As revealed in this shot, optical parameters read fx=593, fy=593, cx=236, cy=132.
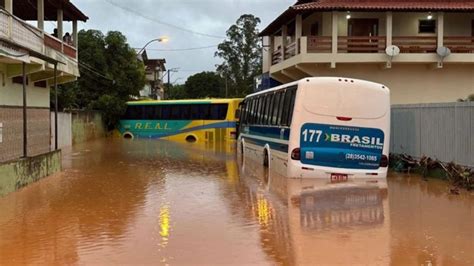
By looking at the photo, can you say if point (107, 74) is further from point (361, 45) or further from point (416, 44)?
point (416, 44)

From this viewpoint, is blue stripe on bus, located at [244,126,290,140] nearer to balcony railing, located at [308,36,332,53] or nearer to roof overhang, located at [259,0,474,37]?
balcony railing, located at [308,36,332,53]

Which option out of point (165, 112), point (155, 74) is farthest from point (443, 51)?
point (155, 74)

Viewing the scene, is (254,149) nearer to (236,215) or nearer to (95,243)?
(236,215)

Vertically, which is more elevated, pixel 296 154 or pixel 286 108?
pixel 286 108

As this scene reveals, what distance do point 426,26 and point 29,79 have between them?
18020 mm

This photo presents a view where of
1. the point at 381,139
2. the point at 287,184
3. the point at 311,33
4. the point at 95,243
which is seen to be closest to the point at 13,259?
the point at 95,243

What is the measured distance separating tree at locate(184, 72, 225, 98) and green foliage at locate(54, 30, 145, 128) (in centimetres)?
4504

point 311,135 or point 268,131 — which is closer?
point 311,135

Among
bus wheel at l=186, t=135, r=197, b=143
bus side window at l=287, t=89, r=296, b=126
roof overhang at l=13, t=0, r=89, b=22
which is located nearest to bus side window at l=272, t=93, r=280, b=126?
bus side window at l=287, t=89, r=296, b=126

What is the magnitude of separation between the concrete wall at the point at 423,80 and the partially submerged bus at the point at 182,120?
1183 centimetres

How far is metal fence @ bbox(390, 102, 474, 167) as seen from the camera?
46.6 ft

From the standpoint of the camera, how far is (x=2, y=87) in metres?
17.9

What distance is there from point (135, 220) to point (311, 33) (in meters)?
22.8

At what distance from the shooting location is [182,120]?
1592 inches
